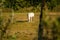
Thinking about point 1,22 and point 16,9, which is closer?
point 1,22

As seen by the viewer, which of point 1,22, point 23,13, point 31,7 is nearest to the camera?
point 1,22

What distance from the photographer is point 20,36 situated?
707 cm

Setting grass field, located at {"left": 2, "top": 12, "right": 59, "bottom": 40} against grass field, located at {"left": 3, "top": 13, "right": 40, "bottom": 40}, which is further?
grass field, located at {"left": 3, "top": 13, "right": 40, "bottom": 40}

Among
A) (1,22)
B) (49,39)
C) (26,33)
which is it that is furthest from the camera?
(26,33)

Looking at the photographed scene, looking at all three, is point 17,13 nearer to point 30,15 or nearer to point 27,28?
point 30,15

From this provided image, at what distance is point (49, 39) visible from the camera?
238 cm

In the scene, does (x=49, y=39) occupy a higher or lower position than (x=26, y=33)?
higher

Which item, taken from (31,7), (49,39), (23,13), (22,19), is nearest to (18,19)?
(22,19)

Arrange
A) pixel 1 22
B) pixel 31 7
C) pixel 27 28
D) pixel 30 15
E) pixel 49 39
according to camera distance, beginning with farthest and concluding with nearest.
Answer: pixel 31 7
pixel 30 15
pixel 27 28
pixel 1 22
pixel 49 39

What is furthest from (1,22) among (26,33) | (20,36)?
(26,33)

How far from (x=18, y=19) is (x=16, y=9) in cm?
202

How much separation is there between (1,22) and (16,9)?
19.9 feet

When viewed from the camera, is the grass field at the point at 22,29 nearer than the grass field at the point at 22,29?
Yes

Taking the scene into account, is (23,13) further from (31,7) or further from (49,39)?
(49,39)
